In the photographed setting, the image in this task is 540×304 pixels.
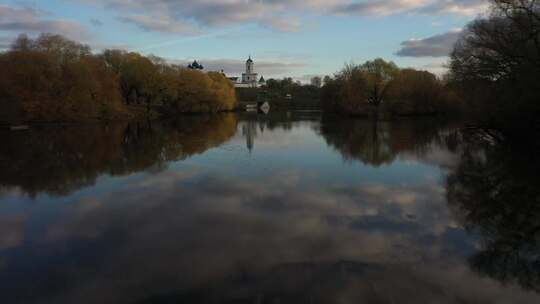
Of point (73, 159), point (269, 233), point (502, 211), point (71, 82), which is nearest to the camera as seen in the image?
point (269, 233)

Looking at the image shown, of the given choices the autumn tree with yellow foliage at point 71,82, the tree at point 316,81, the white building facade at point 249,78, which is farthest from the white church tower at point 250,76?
the autumn tree with yellow foliage at point 71,82

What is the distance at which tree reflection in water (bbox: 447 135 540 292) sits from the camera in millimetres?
7746

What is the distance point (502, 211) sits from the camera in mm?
11492

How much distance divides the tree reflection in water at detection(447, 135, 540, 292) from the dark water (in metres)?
0.05

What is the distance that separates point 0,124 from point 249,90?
115 meters

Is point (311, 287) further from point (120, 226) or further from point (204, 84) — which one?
point (204, 84)

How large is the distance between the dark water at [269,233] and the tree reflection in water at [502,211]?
0.05 m

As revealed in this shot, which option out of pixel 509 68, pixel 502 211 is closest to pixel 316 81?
pixel 509 68

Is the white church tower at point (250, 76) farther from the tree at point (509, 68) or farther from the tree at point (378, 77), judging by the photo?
the tree at point (509, 68)

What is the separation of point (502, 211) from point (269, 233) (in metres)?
6.52

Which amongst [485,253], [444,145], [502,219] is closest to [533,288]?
[485,253]

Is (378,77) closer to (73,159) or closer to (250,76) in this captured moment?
(73,159)

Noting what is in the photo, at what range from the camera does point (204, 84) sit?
3275 inches

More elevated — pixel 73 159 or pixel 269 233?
pixel 73 159
